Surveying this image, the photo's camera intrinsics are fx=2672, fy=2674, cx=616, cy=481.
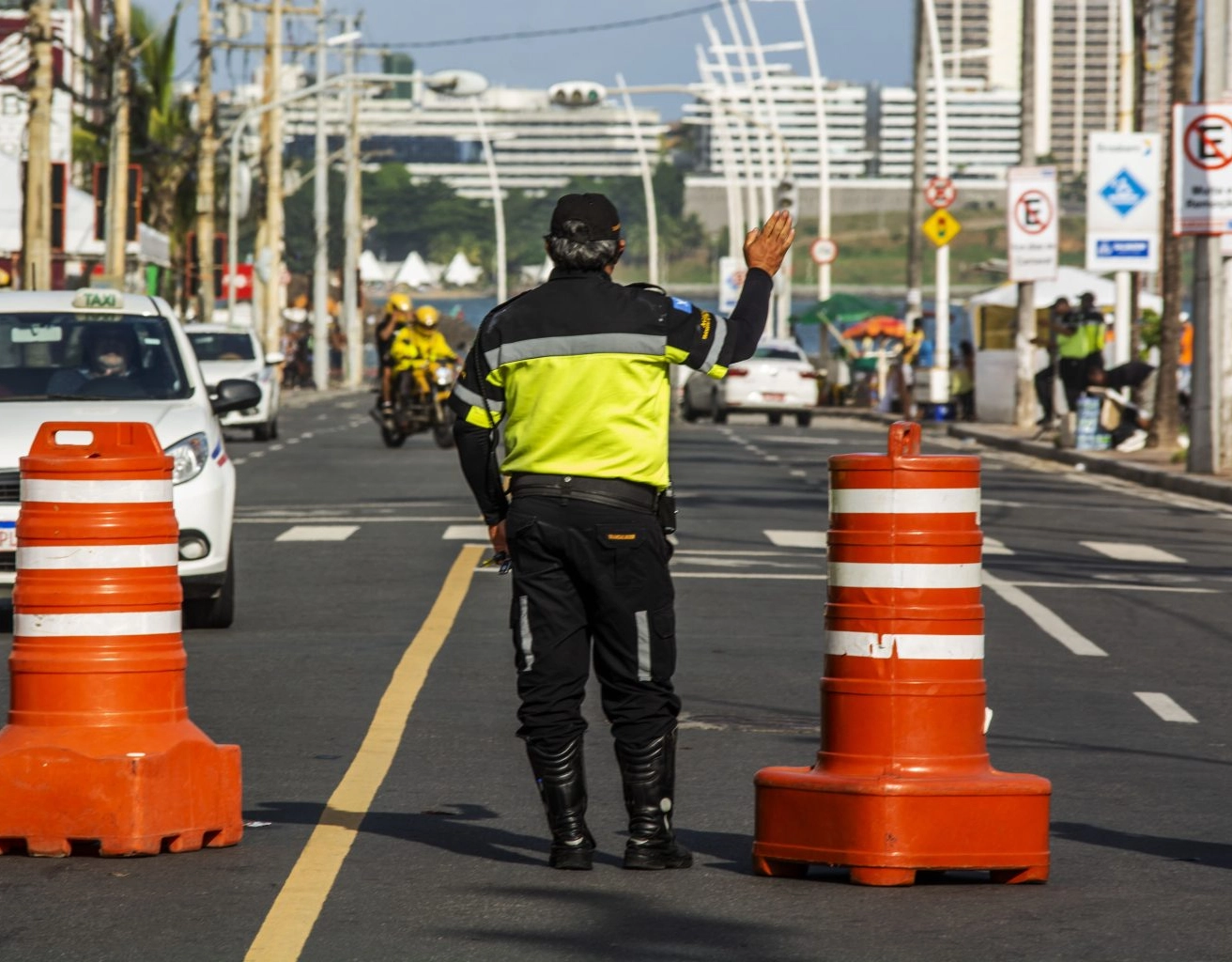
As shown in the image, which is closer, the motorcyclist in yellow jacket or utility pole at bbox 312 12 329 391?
the motorcyclist in yellow jacket

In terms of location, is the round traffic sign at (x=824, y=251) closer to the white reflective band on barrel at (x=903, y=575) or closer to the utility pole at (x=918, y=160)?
the utility pole at (x=918, y=160)

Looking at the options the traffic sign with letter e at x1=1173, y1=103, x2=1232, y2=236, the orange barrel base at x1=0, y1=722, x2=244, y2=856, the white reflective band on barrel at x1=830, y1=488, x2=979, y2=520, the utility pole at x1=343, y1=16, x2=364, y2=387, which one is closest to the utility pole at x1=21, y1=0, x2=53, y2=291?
the traffic sign with letter e at x1=1173, y1=103, x2=1232, y2=236

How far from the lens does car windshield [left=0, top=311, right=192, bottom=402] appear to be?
13516 mm

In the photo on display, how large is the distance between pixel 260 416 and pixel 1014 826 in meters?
30.3

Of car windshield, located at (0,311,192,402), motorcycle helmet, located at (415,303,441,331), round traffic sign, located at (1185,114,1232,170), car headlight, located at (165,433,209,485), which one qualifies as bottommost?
car headlight, located at (165,433,209,485)

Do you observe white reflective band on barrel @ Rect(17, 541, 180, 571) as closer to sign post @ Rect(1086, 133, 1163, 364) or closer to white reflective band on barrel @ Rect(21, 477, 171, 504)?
white reflective band on barrel @ Rect(21, 477, 171, 504)

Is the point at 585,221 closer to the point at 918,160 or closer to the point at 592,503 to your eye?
the point at 592,503

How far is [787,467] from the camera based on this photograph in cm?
2981

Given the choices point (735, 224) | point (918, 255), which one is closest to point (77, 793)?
point (918, 255)

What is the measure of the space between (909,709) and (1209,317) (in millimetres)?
21290

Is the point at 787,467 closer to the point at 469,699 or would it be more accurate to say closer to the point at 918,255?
the point at 469,699

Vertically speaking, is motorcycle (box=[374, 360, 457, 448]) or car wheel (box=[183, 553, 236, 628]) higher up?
motorcycle (box=[374, 360, 457, 448])

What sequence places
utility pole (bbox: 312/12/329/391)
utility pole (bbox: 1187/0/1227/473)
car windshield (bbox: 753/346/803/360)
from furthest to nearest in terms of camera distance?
utility pole (bbox: 312/12/329/391), car windshield (bbox: 753/346/803/360), utility pole (bbox: 1187/0/1227/473)

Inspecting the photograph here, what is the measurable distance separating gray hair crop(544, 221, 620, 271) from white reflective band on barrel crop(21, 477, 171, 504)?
1.35 metres
